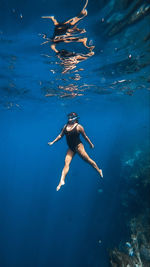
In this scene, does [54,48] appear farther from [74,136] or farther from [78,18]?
[74,136]

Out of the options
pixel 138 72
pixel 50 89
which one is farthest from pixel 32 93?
pixel 138 72

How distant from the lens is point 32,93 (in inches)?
805

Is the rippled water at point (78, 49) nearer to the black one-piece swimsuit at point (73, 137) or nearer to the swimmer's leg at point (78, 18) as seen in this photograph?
the swimmer's leg at point (78, 18)

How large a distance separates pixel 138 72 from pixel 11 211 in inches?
2010

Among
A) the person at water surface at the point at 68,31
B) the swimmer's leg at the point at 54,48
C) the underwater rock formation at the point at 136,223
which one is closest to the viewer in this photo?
the person at water surface at the point at 68,31

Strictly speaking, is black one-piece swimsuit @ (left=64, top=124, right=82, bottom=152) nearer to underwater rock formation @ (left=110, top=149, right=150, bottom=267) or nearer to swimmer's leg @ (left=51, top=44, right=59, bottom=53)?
swimmer's leg @ (left=51, top=44, right=59, bottom=53)

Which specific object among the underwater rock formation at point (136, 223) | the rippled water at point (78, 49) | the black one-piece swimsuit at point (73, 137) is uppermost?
the rippled water at point (78, 49)

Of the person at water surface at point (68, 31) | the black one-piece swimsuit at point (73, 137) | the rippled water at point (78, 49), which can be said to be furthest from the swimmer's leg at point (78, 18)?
the black one-piece swimsuit at point (73, 137)

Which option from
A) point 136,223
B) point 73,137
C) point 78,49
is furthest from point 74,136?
point 136,223

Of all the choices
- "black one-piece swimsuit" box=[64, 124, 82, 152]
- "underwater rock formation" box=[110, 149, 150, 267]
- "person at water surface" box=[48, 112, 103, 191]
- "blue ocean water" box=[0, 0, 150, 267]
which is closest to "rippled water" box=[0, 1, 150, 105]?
"blue ocean water" box=[0, 0, 150, 267]

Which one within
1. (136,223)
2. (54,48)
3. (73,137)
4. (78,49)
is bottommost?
(136,223)

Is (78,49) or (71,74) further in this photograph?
(71,74)

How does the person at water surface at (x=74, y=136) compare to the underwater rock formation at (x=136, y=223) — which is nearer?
the person at water surface at (x=74, y=136)

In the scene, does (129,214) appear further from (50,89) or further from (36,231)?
(36,231)
